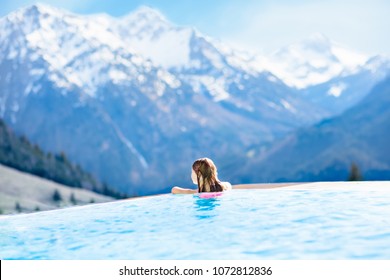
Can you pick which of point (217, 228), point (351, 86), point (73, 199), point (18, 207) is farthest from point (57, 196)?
point (351, 86)

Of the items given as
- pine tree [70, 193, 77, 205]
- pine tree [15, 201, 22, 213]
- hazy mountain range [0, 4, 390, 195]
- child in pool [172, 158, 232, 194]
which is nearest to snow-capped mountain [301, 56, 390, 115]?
hazy mountain range [0, 4, 390, 195]

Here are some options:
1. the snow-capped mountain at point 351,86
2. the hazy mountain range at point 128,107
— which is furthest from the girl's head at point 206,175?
the snow-capped mountain at point 351,86

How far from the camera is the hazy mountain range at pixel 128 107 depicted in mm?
131750

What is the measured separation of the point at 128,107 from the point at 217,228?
6125 inches

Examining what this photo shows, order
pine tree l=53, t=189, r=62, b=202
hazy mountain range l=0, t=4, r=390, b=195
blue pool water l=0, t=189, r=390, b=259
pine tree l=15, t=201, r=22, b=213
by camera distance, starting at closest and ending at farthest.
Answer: blue pool water l=0, t=189, r=390, b=259 → pine tree l=15, t=201, r=22, b=213 → pine tree l=53, t=189, r=62, b=202 → hazy mountain range l=0, t=4, r=390, b=195

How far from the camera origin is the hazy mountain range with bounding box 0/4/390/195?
132 meters

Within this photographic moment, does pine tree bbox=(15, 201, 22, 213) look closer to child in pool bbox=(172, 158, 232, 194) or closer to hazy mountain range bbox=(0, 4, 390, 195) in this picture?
child in pool bbox=(172, 158, 232, 194)

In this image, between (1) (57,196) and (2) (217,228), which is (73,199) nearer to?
(1) (57,196)

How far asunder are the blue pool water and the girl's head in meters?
0.17

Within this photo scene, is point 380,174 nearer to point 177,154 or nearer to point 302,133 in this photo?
point 302,133

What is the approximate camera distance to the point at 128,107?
159 metres

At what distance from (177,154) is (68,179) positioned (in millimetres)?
74661
